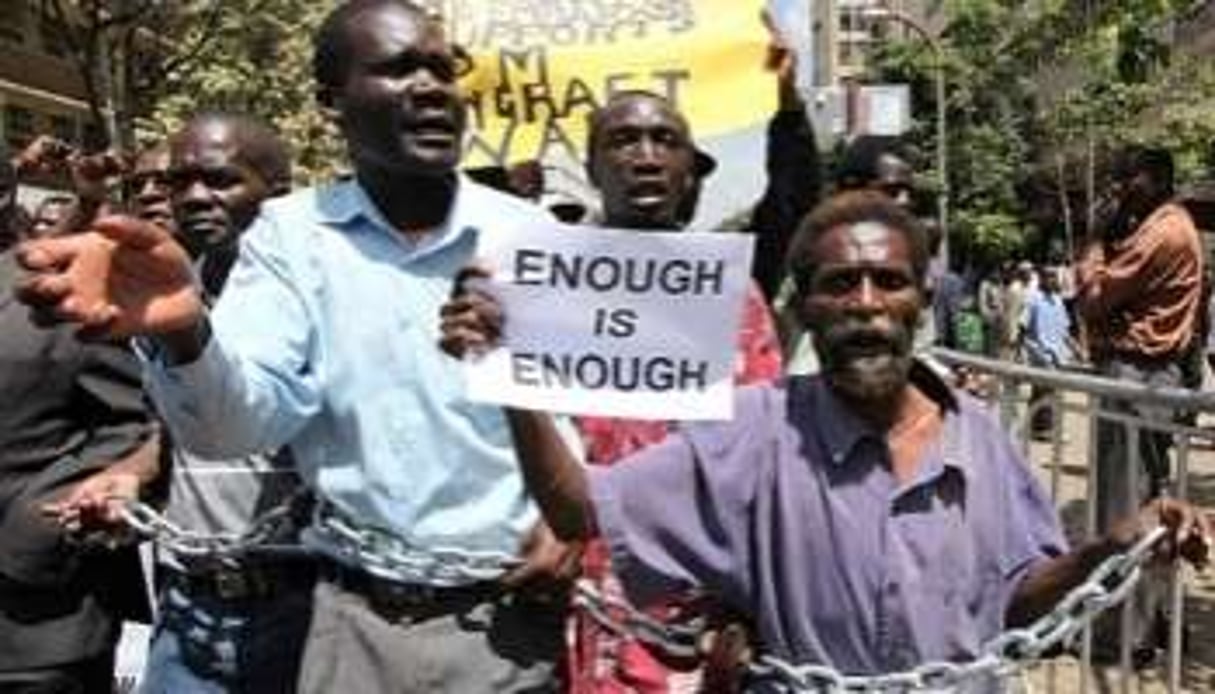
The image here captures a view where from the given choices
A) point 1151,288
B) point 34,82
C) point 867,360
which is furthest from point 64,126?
point 867,360

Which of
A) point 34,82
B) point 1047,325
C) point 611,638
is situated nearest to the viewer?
point 611,638

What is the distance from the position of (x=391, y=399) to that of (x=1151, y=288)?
4548mm

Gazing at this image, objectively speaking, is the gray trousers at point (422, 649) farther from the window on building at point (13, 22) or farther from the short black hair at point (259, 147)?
the window on building at point (13, 22)

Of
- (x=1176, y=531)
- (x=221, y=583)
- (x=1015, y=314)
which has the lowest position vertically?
(x=1015, y=314)

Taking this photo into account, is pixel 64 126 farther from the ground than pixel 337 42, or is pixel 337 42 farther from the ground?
pixel 337 42

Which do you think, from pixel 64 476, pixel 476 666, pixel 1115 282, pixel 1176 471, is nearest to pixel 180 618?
pixel 64 476

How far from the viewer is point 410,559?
120 inches

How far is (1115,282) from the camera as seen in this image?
23.1 ft

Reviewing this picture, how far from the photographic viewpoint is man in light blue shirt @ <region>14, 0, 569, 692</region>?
3043 millimetres

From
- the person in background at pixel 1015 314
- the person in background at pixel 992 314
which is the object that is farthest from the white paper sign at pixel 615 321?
the person in background at pixel 992 314

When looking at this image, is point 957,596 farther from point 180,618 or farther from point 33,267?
point 180,618

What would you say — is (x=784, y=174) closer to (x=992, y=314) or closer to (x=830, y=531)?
(x=830, y=531)

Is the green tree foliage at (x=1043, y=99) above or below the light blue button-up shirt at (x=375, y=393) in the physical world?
below

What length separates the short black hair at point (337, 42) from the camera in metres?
3.21
